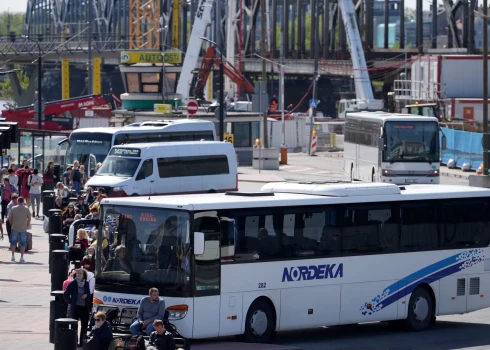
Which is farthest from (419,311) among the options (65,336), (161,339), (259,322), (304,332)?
(65,336)

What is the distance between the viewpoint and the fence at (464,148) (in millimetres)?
56375

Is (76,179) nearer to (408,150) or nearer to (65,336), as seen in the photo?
(408,150)

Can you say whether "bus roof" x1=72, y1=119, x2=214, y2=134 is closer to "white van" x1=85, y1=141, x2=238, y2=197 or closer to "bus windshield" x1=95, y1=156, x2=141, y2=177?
"white van" x1=85, y1=141, x2=238, y2=197

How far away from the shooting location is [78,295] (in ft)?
53.1

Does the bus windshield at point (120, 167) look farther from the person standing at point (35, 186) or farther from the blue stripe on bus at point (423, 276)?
the blue stripe on bus at point (423, 276)

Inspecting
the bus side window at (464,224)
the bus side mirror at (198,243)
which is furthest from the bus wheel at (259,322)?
the bus side window at (464,224)

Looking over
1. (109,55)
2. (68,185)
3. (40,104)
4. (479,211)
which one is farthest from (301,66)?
(479,211)

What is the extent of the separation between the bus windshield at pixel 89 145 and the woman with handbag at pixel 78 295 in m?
23.4

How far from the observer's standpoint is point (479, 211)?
19469mm

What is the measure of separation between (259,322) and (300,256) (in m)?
1.21

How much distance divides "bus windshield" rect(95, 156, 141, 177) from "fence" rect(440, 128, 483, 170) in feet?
83.6

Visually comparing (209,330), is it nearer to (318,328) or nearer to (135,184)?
(318,328)

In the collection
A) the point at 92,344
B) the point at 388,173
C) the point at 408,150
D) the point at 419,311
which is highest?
the point at 408,150

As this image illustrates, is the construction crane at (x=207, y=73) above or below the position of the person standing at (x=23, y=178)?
above
